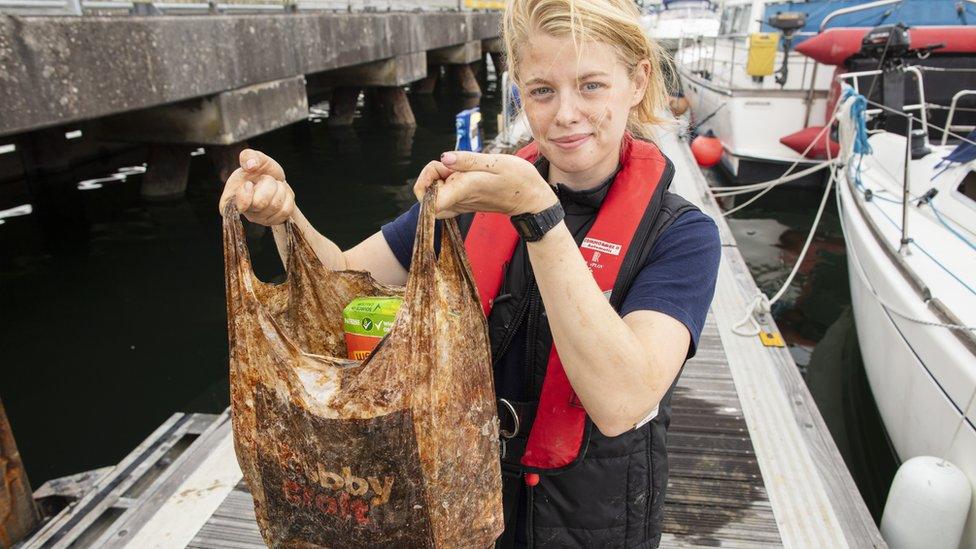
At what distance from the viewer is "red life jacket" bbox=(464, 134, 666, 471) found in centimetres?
158

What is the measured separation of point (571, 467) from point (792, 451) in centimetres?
250

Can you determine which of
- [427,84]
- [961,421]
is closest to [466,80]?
[427,84]

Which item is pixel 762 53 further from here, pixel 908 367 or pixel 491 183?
pixel 491 183

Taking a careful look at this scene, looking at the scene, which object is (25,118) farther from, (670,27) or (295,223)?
(670,27)

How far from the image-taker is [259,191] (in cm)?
155

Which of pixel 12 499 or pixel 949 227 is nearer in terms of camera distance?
pixel 12 499

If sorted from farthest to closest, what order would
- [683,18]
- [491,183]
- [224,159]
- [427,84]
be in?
[683,18] → [427,84] → [224,159] → [491,183]

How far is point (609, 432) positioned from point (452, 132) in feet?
55.2

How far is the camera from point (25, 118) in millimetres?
5047

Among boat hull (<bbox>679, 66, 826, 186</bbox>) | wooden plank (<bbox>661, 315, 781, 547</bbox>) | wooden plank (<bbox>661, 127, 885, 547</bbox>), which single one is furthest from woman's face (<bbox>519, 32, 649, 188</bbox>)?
boat hull (<bbox>679, 66, 826, 186</bbox>)

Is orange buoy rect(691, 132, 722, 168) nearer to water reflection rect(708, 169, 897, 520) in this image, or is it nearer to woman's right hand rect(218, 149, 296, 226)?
water reflection rect(708, 169, 897, 520)

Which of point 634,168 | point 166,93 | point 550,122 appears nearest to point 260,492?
point 550,122

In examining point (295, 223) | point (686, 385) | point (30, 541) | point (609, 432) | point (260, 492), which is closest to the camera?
point (609, 432)

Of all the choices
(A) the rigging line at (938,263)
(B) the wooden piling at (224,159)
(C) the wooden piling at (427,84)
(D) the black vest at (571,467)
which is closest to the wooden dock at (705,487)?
(A) the rigging line at (938,263)
